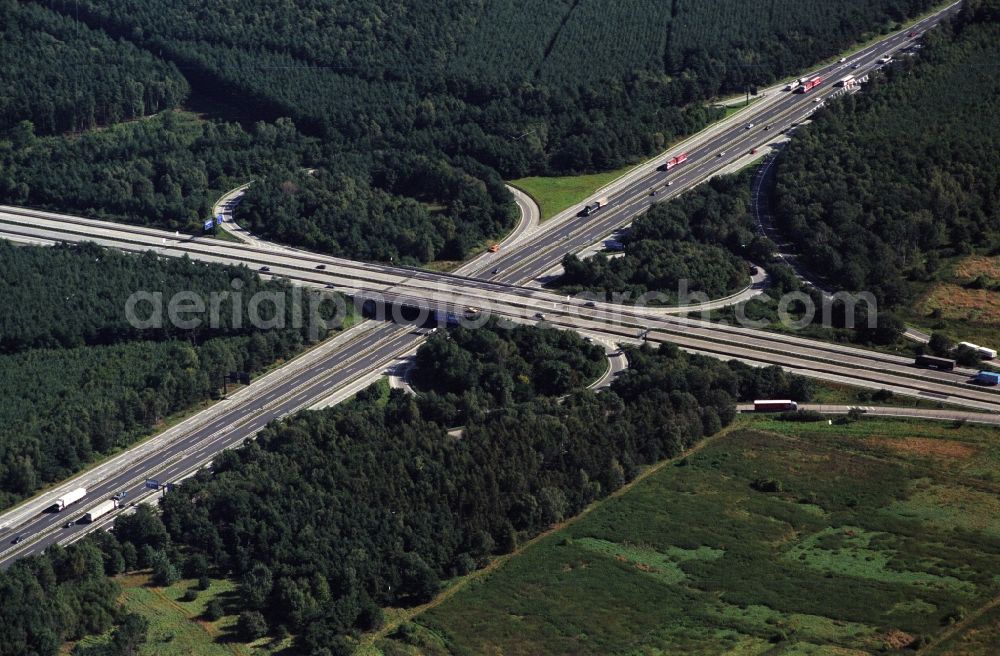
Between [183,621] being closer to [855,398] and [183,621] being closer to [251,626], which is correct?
[251,626]

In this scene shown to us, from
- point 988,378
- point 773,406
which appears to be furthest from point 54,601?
point 988,378

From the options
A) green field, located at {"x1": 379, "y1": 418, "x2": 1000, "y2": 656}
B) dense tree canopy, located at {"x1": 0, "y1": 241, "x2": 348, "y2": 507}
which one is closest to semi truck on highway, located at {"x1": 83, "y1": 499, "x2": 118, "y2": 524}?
dense tree canopy, located at {"x1": 0, "y1": 241, "x2": 348, "y2": 507}

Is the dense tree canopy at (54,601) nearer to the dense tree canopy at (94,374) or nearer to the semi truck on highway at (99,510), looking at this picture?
the semi truck on highway at (99,510)

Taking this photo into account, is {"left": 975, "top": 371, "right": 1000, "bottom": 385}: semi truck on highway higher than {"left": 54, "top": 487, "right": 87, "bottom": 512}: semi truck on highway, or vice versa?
{"left": 975, "top": 371, "right": 1000, "bottom": 385}: semi truck on highway

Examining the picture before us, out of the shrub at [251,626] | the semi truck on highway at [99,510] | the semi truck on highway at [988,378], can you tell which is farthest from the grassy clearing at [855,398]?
the semi truck on highway at [99,510]

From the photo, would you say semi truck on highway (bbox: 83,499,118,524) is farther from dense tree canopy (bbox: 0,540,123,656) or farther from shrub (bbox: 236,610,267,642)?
shrub (bbox: 236,610,267,642)

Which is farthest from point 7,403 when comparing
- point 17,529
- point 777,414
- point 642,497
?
point 777,414
